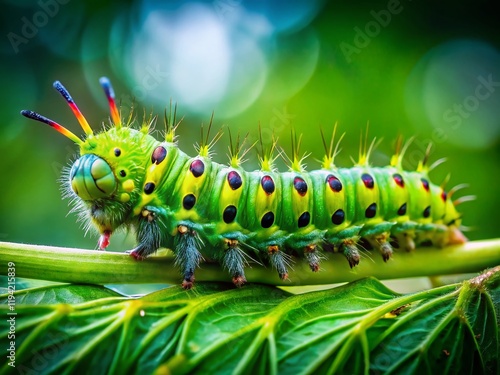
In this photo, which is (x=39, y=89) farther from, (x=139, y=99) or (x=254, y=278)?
(x=254, y=278)

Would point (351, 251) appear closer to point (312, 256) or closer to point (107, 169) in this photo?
point (312, 256)

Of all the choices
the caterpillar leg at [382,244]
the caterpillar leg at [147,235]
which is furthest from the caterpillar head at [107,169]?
the caterpillar leg at [382,244]

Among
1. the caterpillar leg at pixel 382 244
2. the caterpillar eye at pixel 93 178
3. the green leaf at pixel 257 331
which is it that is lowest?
the green leaf at pixel 257 331

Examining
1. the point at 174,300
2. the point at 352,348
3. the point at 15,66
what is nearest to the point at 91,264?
the point at 174,300

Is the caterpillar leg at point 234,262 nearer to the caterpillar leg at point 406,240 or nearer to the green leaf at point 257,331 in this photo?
the green leaf at point 257,331

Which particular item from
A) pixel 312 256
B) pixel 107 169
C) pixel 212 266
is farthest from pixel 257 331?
pixel 107 169

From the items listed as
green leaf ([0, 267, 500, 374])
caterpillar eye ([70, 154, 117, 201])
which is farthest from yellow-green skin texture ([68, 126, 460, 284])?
green leaf ([0, 267, 500, 374])

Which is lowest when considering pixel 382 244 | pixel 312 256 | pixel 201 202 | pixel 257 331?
pixel 257 331
